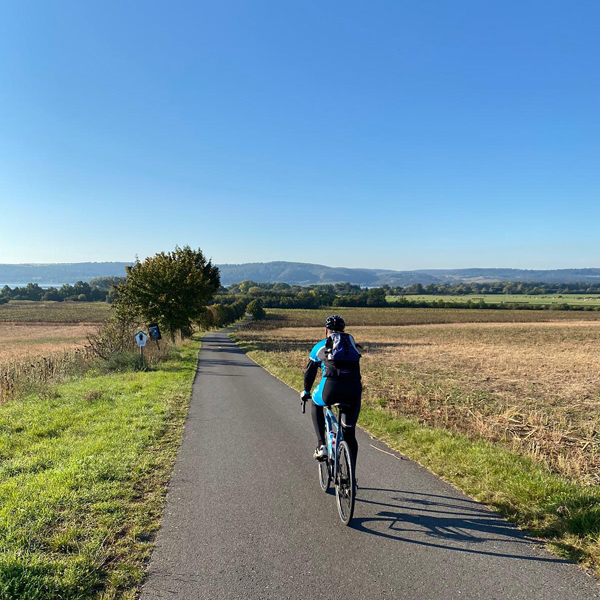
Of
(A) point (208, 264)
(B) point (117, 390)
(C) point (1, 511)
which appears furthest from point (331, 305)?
(C) point (1, 511)

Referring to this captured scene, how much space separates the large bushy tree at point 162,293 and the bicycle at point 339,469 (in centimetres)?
2750

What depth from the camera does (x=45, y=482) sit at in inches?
223

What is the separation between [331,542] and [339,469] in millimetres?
807

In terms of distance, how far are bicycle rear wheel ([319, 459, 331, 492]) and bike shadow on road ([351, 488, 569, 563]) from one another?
0.44m

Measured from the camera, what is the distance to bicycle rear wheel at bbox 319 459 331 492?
556cm

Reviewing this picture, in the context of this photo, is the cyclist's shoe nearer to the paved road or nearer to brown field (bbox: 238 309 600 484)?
the paved road

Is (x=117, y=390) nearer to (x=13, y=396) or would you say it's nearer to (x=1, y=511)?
(x=13, y=396)

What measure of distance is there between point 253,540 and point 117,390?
10.2 m

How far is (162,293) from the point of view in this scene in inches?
1243

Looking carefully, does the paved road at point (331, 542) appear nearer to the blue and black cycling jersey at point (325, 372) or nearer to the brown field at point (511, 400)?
the blue and black cycling jersey at point (325, 372)

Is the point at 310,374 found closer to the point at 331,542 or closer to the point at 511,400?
the point at 331,542

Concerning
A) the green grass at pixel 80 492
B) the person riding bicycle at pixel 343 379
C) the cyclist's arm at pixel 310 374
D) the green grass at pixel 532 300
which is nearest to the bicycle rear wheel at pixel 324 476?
the person riding bicycle at pixel 343 379

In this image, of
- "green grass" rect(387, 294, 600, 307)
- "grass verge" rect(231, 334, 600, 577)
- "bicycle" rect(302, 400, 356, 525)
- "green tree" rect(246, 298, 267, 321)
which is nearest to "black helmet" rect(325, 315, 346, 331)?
"bicycle" rect(302, 400, 356, 525)

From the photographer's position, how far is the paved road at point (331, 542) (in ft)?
11.5
